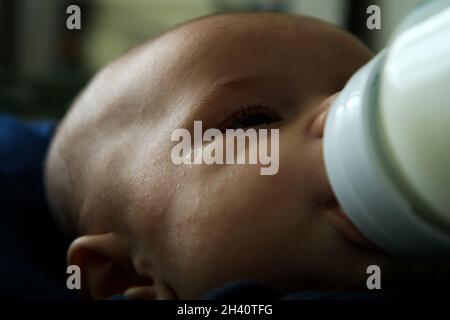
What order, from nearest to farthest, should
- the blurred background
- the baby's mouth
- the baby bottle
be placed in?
the baby bottle < the baby's mouth < the blurred background

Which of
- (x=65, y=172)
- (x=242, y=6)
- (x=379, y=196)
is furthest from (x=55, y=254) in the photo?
(x=242, y=6)

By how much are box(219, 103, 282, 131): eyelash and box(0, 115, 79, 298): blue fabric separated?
7.3 inches

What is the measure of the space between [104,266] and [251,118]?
7.4 inches

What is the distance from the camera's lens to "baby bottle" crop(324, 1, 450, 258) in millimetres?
318

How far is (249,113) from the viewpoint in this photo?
0.51m

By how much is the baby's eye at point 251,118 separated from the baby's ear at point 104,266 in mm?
144

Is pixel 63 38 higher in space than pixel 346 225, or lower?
higher

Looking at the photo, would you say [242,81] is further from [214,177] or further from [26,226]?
[26,226]

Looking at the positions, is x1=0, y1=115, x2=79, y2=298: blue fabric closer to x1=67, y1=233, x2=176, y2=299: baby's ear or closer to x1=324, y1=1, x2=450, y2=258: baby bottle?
x1=67, y1=233, x2=176, y2=299: baby's ear

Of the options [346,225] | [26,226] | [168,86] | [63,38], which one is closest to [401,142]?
[346,225]

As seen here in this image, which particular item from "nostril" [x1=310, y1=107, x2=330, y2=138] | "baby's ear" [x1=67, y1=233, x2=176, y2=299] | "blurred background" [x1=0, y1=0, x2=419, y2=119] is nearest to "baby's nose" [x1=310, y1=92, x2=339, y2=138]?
"nostril" [x1=310, y1=107, x2=330, y2=138]

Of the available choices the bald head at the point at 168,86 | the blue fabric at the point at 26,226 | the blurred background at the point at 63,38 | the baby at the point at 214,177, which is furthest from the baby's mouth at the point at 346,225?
the blurred background at the point at 63,38

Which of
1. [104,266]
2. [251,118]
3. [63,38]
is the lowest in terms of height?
[104,266]

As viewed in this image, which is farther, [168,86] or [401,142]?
[168,86]
